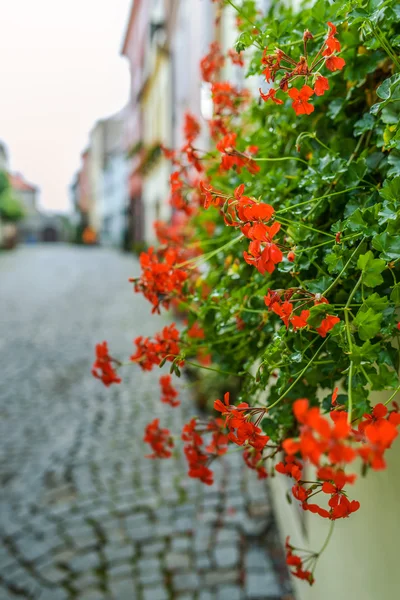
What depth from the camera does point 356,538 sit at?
1645mm

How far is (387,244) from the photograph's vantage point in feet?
2.75

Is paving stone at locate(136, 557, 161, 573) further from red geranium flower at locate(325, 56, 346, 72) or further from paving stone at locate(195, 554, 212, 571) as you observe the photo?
red geranium flower at locate(325, 56, 346, 72)

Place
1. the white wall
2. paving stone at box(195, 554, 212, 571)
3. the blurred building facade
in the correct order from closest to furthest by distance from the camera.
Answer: paving stone at box(195, 554, 212, 571) < the blurred building facade < the white wall

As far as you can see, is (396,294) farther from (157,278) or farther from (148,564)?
(148,564)

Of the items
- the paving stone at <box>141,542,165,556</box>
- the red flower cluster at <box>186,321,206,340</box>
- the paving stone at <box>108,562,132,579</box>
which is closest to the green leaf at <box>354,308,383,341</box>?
the red flower cluster at <box>186,321,206,340</box>

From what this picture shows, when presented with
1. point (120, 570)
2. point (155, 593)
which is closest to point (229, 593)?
point (155, 593)

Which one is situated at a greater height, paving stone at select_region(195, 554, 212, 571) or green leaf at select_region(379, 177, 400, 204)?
green leaf at select_region(379, 177, 400, 204)

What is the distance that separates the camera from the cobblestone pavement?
2896mm

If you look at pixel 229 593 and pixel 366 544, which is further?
pixel 229 593

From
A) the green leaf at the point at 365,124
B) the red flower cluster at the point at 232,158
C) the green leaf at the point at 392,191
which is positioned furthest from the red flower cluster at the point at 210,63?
the green leaf at the point at 392,191

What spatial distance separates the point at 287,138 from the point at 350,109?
175 mm

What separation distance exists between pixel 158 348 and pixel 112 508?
2636 millimetres

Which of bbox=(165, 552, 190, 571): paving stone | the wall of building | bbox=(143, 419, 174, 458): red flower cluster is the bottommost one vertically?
bbox=(165, 552, 190, 571): paving stone

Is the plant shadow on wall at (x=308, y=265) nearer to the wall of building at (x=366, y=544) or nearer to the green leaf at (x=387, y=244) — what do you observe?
the green leaf at (x=387, y=244)
